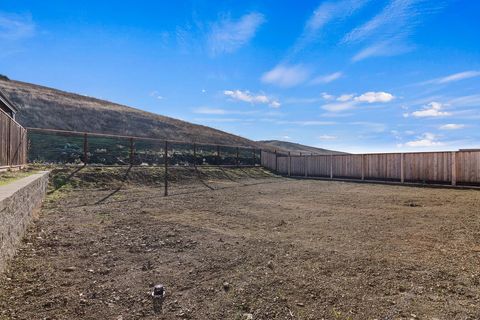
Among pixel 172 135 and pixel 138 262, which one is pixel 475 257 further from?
pixel 172 135

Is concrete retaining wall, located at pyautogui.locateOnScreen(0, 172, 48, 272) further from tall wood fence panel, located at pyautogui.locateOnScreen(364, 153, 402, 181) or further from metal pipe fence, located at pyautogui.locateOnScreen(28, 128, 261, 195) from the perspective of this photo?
tall wood fence panel, located at pyautogui.locateOnScreen(364, 153, 402, 181)

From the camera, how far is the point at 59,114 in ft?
104

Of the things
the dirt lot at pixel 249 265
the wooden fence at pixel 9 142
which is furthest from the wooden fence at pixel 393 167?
the wooden fence at pixel 9 142

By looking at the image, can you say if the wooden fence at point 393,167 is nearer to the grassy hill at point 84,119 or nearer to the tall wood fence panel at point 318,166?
the tall wood fence panel at point 318,166

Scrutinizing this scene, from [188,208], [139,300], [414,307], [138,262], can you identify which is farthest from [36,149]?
[414,307]

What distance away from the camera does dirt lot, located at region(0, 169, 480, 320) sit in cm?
336

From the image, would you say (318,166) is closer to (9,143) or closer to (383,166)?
(383,166)

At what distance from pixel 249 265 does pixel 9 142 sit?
29.6ft

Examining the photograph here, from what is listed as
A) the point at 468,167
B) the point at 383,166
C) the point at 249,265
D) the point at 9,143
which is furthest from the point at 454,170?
the point at 9,143

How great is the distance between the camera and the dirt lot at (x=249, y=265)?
11.0ft

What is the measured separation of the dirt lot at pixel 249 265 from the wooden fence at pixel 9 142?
8.10 feet

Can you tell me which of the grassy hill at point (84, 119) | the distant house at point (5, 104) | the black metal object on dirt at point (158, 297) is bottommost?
the black metal object on dirt at point (158, 297)

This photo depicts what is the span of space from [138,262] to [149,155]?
18090 mm

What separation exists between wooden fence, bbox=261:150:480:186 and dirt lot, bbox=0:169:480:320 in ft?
26.8
